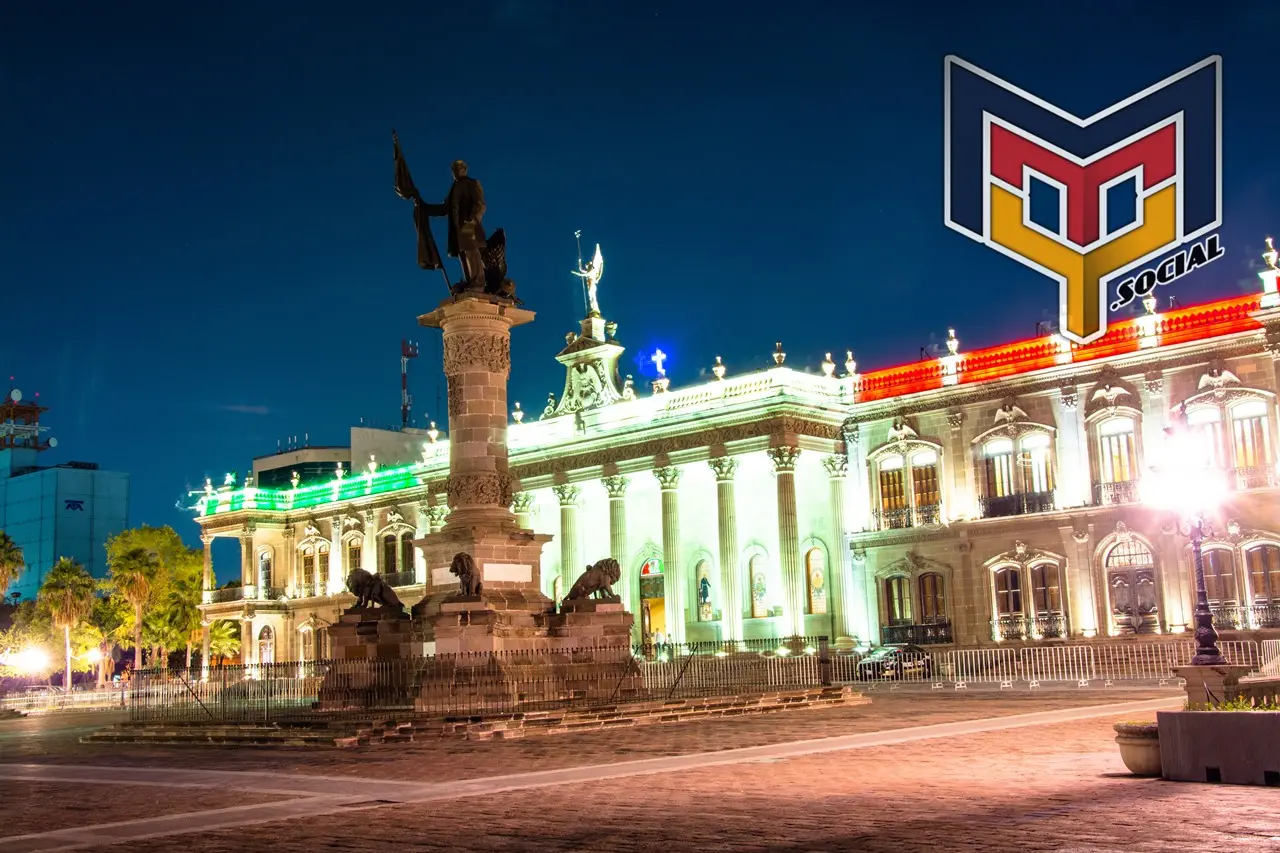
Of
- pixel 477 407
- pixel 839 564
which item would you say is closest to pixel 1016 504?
pixel 839 564

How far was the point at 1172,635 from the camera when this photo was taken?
129ft

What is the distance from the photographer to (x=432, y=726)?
21.1 meters

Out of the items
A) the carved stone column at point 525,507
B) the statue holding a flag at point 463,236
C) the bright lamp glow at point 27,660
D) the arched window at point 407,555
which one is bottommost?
the bright lamp glow at point 27,660

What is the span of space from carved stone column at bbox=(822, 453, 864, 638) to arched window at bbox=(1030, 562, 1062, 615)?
643 centimetres

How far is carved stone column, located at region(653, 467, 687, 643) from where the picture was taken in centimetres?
4894

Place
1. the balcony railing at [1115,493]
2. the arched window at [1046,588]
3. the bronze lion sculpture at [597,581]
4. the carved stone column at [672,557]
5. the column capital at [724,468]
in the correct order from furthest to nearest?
the carved stone column at [672,557], the column capital at [724,468], the arched window at [1046,588], the balcony railing at [1115,493], the bronze lion sculpture at [597,581]

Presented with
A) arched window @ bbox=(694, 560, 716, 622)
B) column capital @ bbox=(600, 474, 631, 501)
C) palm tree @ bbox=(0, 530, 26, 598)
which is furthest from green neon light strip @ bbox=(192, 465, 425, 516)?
arched window @ bbox=(694, 560, 716, 622)

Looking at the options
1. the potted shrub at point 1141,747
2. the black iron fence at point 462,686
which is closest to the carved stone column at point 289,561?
the black iron fence at point 462,686

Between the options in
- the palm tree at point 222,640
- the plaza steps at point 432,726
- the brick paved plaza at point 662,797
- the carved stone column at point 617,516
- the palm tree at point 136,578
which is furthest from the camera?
the palm tree at point 222,640

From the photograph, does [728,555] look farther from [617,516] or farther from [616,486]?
[616,486]

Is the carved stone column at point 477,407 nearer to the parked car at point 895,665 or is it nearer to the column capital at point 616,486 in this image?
the parked car at point 895,665

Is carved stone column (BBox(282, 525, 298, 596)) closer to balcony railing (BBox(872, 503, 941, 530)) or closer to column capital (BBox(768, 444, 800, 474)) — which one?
column capital (BBox(768, 444, 800, 474))

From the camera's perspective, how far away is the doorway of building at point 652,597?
54.2 meters

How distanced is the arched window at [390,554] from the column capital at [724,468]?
21.9 meters
